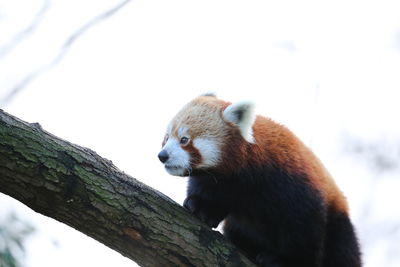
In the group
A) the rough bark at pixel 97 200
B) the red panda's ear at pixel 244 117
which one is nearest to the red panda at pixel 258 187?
the red panda's ear at pixel 244 117

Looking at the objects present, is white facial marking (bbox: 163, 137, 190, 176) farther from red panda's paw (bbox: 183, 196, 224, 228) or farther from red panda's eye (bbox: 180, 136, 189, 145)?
red panda's paw (bbox: 183, 196, 224, 228)

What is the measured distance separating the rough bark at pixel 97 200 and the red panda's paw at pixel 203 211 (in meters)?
0.21

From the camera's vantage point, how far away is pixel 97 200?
7.61ft

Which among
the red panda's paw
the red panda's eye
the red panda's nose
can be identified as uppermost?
the red panda's eye

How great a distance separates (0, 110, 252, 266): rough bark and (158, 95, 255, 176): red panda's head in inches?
12.5

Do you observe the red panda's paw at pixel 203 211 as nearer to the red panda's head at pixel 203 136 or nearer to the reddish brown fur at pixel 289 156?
the red panda's head at pixel 203 136

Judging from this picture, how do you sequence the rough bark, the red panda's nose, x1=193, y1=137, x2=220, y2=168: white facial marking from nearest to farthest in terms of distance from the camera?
the rough bark
the red panda's nose
x1=193, y1=137, x2=220, y2=168: white facial marking

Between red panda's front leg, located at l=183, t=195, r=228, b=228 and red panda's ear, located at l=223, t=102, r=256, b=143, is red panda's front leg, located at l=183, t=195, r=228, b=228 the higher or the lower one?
the lower one

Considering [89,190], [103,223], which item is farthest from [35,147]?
[103,223]

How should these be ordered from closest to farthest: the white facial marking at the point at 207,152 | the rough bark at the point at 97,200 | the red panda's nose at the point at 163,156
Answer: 1. the rough bark at the point at 97,200
2. the red panda's nose at the point at 163,156
3. the white facial marking at the point at 207,152

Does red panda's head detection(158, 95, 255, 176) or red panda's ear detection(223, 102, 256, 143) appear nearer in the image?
red panda's head detection(158, 95, 255, 176)

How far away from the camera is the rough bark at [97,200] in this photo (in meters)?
2.21

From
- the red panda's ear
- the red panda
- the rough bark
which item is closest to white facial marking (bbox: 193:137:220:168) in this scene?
the red panda

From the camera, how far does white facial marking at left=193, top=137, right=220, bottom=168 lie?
290cm
